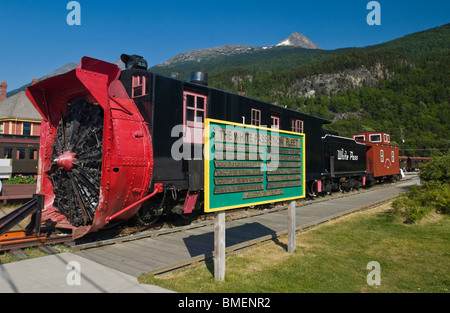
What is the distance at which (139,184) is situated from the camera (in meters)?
7.54

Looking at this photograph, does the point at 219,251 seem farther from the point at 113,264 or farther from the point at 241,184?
the point at 113,264

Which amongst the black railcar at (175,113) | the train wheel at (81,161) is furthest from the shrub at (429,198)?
the train wheel at (81,161)

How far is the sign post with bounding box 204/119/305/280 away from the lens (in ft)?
17.7

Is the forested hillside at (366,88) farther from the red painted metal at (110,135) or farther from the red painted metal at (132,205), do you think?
the red painted metal at (110,135)

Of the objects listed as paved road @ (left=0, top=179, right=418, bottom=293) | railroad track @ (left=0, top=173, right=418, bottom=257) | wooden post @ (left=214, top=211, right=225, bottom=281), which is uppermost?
wooden post @ (left=214, top=211, right=225, bottom=281)

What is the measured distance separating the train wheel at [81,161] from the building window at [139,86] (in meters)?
1.21

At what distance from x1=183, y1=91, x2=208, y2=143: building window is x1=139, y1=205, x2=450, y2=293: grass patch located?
369 cm

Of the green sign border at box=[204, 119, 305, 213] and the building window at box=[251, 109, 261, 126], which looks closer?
the green sign border at box=[204, 119, 305, 213]

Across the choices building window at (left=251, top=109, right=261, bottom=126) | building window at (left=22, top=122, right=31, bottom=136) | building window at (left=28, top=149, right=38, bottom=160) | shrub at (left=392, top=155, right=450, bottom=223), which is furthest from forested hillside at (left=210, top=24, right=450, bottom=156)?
building window at (left=251, top=109, right=261, bottom=126)

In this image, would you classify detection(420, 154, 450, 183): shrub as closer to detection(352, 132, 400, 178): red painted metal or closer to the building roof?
detection(352, 132, 400, 178): red painted metal

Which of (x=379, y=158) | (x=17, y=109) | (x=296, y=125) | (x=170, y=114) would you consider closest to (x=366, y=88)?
(x=379, y=158)

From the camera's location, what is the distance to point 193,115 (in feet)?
30.7
